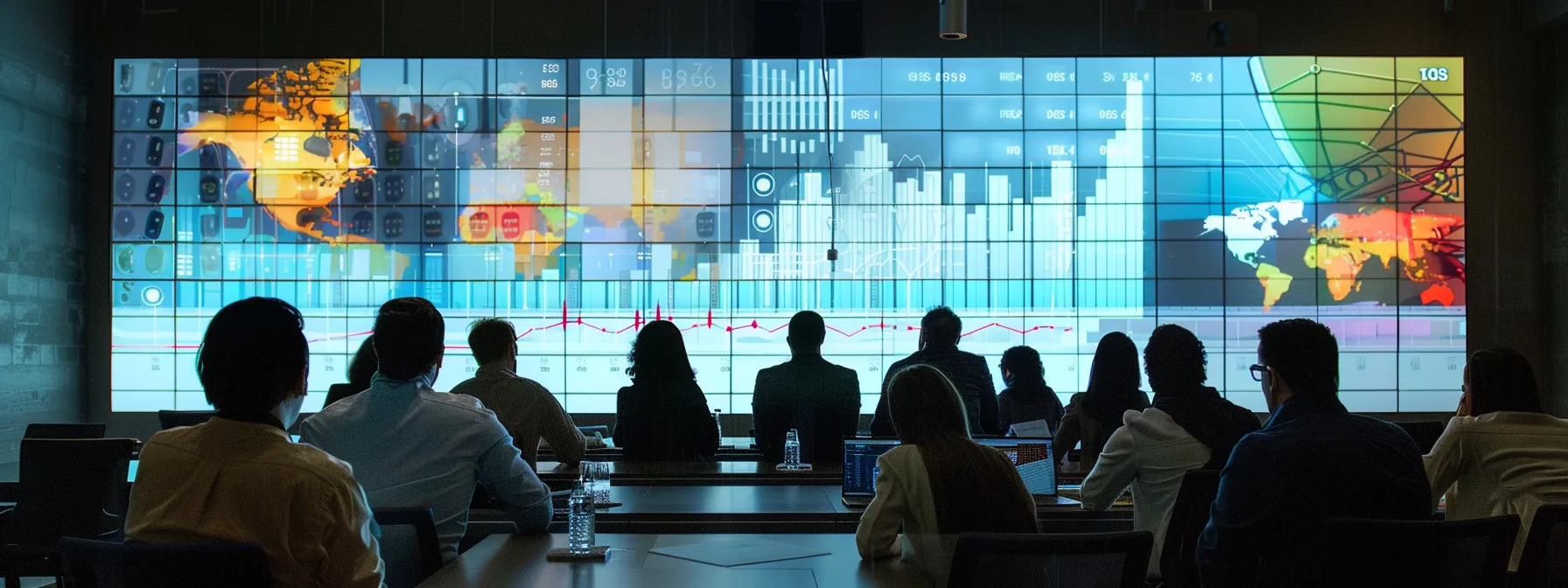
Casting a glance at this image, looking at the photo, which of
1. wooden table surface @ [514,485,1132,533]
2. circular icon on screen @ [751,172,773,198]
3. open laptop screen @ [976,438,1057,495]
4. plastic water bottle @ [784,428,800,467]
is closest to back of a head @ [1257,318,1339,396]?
wooden table surface @ [514,485,1132,533]

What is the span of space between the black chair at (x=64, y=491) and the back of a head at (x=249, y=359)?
2.67 metres

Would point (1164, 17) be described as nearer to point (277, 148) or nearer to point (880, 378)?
point (880, 378)

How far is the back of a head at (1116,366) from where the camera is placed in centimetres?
446

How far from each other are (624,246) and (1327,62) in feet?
17.9

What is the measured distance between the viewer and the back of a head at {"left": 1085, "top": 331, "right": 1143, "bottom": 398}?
14.6 feet

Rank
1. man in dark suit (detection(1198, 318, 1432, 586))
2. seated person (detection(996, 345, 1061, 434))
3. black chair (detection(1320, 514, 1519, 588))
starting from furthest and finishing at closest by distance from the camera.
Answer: seated person (detection(996, 345, 1061, 434))
man in dark suit (detection(1198, 318, 1432, 586))
black chair (detection(1320, 514, 1519, 588))

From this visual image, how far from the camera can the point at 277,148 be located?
29.7 ft

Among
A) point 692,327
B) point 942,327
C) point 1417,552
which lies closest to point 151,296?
point 692,327

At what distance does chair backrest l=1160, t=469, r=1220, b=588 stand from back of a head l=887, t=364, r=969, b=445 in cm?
79

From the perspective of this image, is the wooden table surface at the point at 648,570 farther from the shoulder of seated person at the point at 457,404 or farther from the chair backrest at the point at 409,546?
the shoulder of seated person at the point at 457,404

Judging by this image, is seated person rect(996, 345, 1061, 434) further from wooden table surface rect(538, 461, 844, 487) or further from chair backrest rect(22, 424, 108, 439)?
chair backrest rect(22, 424, 108, 439)

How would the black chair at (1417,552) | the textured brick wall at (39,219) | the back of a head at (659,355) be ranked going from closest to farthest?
the black chair at (1417,552) < the back of a head at (659,355) < the textured brick wall at (39,219)

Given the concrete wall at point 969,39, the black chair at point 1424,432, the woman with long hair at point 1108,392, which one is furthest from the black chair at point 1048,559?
the concrete wall at point 969,39

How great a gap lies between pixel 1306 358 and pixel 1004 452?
1.10 m
